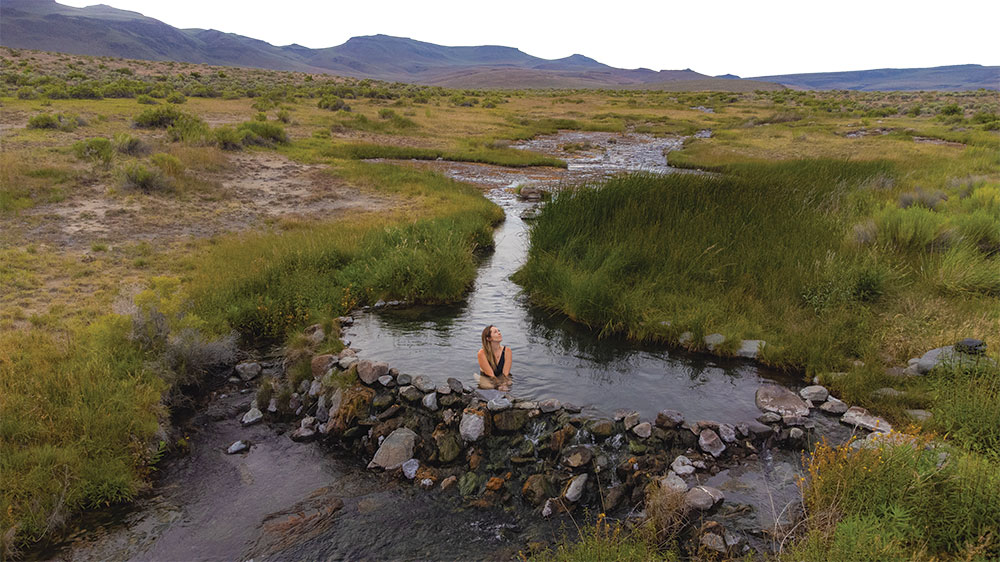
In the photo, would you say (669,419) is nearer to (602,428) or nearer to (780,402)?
(602,428)

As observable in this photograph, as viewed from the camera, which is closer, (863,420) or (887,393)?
(863,420)

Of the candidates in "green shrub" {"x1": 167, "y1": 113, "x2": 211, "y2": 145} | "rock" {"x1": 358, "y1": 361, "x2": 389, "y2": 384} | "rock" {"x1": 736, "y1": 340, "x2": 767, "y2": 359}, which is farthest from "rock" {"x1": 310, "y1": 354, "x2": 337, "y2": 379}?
"green shrub" {"x1": 167, "y1": 113, "x2": 211, "y2": 145}

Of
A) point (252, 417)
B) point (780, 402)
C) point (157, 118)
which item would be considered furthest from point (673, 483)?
point (157, 118)

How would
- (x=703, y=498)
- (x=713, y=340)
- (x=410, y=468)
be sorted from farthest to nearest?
(x=713, y=340)
(x=410, y=468)
(x=703, y=498)

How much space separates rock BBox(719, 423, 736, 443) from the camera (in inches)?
255

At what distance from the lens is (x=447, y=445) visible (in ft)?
21.5

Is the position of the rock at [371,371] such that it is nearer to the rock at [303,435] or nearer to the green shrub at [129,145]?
the rock at [303,435]

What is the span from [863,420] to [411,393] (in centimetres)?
596

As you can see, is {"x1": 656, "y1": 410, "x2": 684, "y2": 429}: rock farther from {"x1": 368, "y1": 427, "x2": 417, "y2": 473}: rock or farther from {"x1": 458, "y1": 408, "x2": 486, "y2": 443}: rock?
{"x1": 368, "y1": 427, "x2": 417, "y2": 473}: rock

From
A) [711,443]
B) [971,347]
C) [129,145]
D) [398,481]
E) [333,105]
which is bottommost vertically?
[398,481]

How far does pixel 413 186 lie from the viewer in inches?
816

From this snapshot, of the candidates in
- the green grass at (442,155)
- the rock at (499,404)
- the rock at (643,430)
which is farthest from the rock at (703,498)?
the green grass at (442,155)

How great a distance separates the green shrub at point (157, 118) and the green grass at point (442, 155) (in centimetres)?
826

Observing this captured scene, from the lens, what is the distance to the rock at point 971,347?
721 centimetres
